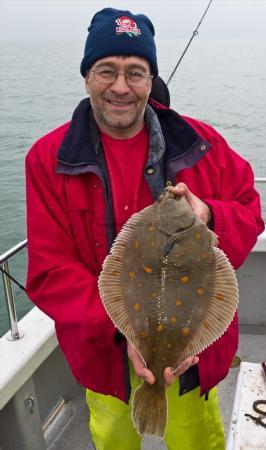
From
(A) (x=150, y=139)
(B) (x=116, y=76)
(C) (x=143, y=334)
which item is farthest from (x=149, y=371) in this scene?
(B) (x=116, y=76)

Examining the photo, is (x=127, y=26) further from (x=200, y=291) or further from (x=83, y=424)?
(x=83, y=424)

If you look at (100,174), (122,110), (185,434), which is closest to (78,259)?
(100,174)

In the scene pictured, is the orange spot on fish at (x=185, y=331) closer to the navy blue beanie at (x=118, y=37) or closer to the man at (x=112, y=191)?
the man at (x=112, y=191)

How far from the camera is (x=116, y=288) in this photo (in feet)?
6.89

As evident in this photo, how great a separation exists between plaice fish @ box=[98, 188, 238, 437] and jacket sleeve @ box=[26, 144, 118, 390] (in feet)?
0.75

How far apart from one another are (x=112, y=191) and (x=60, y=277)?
1.62ft

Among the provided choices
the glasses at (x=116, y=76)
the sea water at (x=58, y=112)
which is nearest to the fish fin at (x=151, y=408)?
the glasses at (x=116, y=76)

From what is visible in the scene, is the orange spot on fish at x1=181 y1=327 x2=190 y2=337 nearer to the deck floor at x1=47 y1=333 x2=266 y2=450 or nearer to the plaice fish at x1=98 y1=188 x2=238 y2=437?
the plaice fish at x1=98 y1=188 x2=238 y2=437

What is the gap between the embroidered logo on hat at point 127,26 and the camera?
2.37 metres

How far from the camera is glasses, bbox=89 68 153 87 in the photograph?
2.34 metres

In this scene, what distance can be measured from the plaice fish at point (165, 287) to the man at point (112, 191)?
0.48 ft

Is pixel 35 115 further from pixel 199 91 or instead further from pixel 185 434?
pixel 185 434

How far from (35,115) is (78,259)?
2000 cm

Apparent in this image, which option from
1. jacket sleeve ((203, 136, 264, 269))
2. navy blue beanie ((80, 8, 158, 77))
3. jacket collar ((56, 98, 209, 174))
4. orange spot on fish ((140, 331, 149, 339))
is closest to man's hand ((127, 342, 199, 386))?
orange spot on fish ((140, 331, 149, 339))
